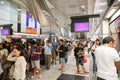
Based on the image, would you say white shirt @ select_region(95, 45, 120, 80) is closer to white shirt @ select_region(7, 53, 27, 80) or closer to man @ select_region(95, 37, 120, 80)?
man @ select_region(95, 37, 120, 80)

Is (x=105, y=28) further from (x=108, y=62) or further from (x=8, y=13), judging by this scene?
(x=8, y=13)

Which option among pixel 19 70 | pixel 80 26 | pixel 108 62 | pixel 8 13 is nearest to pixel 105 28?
pixel 80 26

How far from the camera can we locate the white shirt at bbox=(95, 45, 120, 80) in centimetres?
230

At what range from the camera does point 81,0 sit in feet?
27.6

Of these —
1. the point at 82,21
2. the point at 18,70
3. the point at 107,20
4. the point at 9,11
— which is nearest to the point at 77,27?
the point at 82,21

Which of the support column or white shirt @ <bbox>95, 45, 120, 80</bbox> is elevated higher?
the support column

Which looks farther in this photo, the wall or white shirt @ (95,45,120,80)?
the wall

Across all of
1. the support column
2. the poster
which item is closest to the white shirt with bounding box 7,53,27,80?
the support column

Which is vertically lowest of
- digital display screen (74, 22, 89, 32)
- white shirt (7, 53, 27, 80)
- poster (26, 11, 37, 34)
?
white shirt (7, 53, 27, 80)

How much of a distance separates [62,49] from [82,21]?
1970 mm

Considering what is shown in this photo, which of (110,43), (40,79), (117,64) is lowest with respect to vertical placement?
(40,79)

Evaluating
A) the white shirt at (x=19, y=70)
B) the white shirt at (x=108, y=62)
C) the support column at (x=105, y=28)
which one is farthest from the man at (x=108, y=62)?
the support column at (x=105, y=28)

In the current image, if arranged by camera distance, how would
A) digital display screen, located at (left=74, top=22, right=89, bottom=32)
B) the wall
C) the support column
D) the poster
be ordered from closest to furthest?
digital display screen, located at (left=74, top=22, right=89, bottom=32), the support column, the wall, the poster

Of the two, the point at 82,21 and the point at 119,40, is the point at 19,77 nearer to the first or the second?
the point at 82,21
